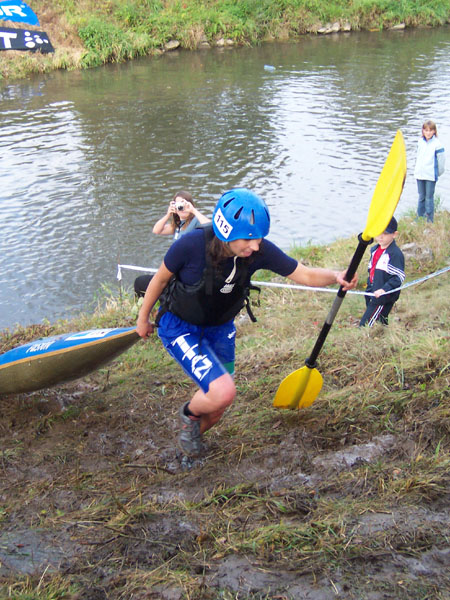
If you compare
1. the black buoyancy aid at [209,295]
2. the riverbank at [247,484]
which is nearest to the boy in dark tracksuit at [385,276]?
the riverbank at [247,484]

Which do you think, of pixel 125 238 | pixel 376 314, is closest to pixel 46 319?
pixel 125 238

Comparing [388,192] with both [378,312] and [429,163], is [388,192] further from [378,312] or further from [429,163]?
[429,163]

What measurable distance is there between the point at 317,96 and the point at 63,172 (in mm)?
9894

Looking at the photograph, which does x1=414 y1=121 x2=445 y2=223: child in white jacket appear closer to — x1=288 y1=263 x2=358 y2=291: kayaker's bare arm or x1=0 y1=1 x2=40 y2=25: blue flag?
x1=0 y1=1 x2=40 y2=25: blue flag

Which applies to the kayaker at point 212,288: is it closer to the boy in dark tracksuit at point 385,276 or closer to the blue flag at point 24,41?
the boy in dark tracksuit at point 385,276

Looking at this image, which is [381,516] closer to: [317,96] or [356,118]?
[356,118]

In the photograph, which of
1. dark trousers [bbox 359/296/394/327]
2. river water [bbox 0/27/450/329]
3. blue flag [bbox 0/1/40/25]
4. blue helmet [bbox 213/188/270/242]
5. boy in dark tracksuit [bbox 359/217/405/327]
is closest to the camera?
blue helmet [bbox 213/188/270/242]

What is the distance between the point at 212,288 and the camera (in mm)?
3523

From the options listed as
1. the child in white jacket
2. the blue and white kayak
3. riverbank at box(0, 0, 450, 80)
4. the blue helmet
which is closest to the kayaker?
the blue helmet

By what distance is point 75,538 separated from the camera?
10.1 ft

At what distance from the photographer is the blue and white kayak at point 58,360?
4.76 meters

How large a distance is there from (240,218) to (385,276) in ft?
9.81

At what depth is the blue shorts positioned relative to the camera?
3.63 metres

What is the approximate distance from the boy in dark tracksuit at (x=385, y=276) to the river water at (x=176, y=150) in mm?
4665
